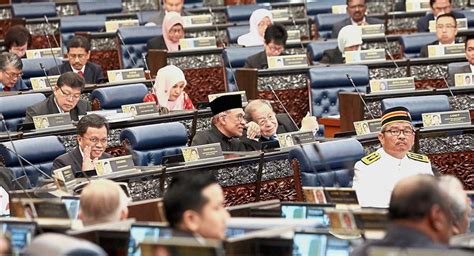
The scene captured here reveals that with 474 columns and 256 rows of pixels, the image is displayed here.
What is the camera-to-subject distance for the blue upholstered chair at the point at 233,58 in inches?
469

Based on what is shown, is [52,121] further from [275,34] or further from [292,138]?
[275,34]

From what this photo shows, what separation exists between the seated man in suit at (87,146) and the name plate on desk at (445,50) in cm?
455

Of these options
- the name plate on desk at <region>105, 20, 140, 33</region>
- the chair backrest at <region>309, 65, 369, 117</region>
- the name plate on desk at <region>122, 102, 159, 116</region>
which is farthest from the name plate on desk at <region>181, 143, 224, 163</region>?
the name plate on desk at <region>105, 20, 140, 33</region>

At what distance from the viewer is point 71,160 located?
828 centimetres

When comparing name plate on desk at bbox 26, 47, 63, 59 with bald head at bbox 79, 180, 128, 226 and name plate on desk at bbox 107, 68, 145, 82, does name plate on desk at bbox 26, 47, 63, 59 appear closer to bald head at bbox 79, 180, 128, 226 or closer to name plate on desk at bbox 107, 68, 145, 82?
name plate on desk at bbox 107, 68, 145, 82

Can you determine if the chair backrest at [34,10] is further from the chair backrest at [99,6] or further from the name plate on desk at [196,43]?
the name plate on desk at [196,43]

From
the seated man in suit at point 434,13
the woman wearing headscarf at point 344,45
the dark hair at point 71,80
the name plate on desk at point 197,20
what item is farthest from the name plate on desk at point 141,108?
the seated man in suit at point 434,13

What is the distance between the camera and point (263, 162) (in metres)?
8.47

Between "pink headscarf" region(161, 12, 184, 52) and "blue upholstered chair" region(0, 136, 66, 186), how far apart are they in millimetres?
4418

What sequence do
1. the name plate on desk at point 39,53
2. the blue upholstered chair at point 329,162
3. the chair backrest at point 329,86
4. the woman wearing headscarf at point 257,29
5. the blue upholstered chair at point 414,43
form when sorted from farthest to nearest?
the woman wearing headscarf at point 257,29, the blue upholstered chair at point 414,43, the name plate on desk at point 39,53, the chair backrest at point 329,86, the blue upholstered chair at point 329,162

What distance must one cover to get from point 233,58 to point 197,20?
221cm

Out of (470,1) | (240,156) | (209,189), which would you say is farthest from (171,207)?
(470,1)

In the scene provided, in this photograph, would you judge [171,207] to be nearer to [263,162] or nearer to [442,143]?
[263,162]

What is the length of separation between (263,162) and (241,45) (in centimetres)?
482
